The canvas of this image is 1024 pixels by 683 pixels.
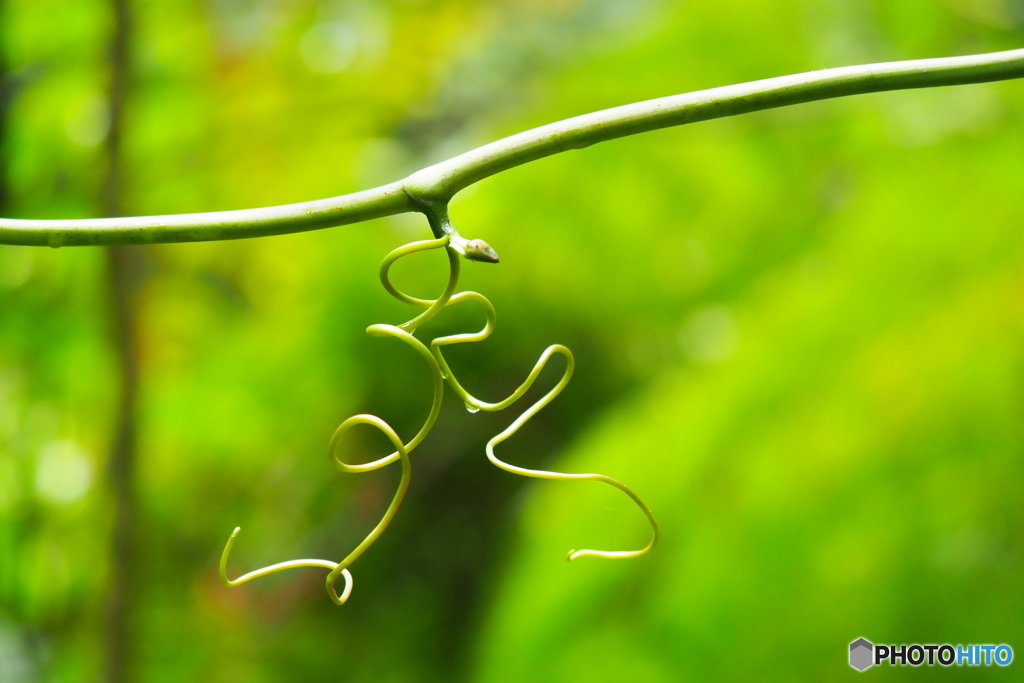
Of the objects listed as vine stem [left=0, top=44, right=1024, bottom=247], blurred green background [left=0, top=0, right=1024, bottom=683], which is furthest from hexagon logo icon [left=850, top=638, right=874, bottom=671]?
vine stem [left=0, top=44, right=1024, bottom=247]

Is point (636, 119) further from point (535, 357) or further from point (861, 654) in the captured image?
point (535, 357)

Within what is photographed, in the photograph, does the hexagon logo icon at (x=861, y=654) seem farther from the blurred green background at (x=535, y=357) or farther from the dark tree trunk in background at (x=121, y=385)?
the dark tree trunk in background at (x=121, y=385)

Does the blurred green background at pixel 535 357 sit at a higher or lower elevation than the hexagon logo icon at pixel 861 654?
higher

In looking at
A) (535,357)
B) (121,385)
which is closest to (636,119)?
(121,385)

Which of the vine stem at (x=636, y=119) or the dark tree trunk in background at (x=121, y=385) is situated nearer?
the vine stem at (x=636, y=119)

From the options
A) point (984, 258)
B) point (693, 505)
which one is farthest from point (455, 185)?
point (984, 258)

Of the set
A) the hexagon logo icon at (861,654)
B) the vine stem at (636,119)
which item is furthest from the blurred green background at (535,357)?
the vine stem at (636,119)

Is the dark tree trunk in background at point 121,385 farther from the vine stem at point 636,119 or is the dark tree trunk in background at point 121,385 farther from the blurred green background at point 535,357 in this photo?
the vine stem at point 636,119
